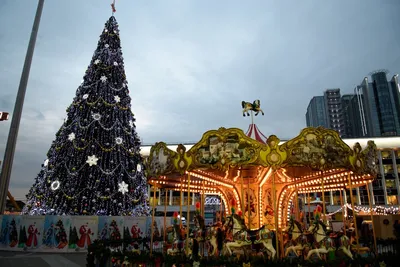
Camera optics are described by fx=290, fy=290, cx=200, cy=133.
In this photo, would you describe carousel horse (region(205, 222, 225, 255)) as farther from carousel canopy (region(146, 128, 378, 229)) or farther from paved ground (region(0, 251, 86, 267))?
paved ground (region(0, 251, 86, 267))

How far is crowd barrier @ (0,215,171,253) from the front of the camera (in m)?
13.2

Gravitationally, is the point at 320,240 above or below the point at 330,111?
below

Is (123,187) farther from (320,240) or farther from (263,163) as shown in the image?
(320,240)

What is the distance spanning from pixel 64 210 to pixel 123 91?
7.01 metres

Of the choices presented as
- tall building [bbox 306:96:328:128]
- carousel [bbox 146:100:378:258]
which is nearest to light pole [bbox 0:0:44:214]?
carousel [bbox 146:100:378:258]

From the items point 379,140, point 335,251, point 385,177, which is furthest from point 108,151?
point 385,177


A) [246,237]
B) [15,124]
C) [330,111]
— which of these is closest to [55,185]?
[15,124]

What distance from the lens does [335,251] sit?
7965mm

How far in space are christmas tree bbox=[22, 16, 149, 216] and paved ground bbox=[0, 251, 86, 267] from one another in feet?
6.99

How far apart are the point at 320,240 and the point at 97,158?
1104 centimetres

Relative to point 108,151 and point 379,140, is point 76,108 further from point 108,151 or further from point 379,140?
point 379,140

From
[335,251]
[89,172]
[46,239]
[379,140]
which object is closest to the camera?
[335,251]

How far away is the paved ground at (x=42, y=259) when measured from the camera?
33.4ft

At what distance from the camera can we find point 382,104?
241 feet
